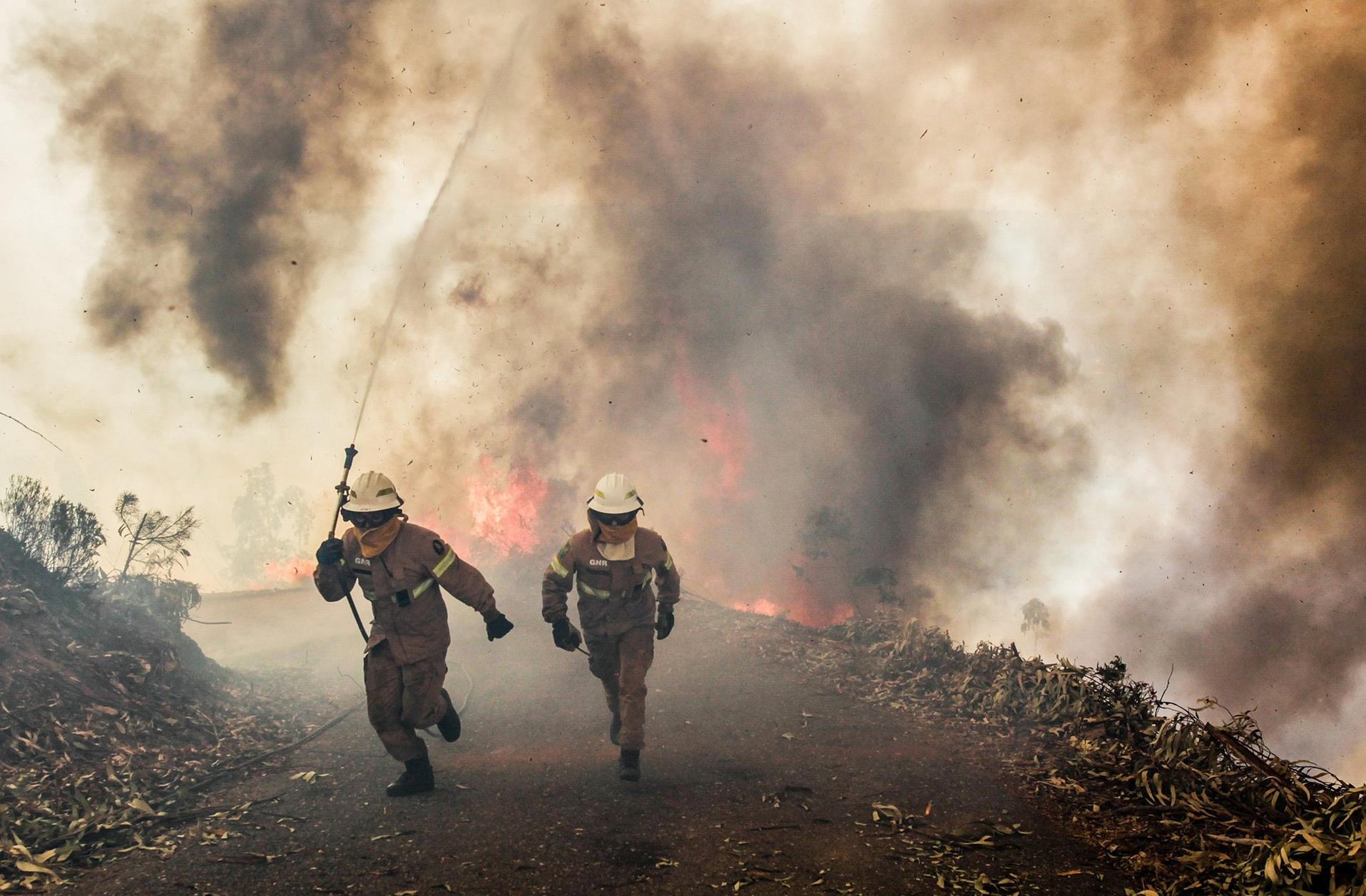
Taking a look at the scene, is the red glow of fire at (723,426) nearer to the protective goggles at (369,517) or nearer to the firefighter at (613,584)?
the firefighter at (613,584)

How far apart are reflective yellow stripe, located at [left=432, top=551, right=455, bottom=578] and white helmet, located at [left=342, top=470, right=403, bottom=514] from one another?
1.88ft

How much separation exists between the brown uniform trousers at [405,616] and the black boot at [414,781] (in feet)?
0.26

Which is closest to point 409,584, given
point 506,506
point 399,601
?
point 399,601

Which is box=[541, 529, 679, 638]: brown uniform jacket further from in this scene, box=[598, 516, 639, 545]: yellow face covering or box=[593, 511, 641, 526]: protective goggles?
box=[593, 511, 641, 526]: protective goggles

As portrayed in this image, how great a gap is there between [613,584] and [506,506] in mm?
11011

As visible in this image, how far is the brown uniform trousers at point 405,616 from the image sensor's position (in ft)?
19.6

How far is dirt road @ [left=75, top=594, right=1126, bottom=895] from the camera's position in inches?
176

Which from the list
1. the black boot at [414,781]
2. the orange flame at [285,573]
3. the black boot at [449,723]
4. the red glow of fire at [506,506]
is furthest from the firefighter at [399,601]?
the orange flame at [285,573]

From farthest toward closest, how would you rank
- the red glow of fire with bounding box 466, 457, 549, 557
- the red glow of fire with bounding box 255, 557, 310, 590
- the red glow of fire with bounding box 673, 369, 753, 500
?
the red glow of fire with bounding box 255, 557, 310, 590 → the red glow of fire with bounding box 673, 369, 753, 500 → the red glow of fire with bounding box 466, 457, 549, 557

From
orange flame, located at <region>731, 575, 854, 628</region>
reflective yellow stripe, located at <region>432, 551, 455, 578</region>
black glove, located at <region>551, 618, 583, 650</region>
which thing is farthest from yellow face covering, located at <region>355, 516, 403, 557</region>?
orange flame, located at <region>731, 575, 854, 628</region>

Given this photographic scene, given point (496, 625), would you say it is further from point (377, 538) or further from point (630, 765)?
point (630, 765)

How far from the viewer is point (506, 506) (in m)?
17.0

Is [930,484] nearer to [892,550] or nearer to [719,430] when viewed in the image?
[892,550]

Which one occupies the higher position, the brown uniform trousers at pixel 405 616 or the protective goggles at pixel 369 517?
the protective goggles at pixel 369 517
